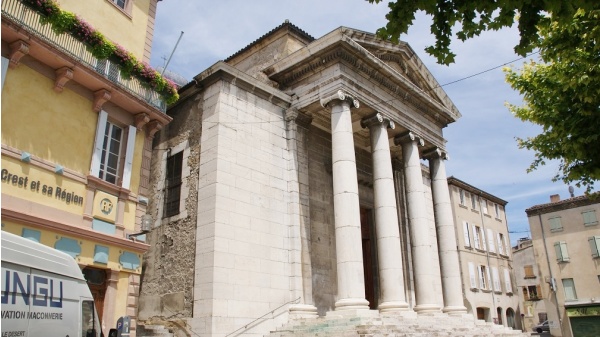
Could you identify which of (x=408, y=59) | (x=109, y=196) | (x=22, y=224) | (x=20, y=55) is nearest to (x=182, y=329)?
(x=109, y=196)

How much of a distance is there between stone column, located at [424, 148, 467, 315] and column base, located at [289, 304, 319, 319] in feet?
20.9

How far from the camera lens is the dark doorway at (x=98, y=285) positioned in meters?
9.35

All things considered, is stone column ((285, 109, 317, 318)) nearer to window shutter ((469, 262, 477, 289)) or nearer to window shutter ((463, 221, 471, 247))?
window shutter ((469, 262, 477, 289))

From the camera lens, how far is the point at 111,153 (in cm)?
1046

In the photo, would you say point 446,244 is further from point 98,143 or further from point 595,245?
point 595,245

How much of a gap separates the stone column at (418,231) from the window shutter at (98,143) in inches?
446

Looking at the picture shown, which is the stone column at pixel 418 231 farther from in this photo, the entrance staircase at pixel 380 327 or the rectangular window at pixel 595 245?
the rectangular window at pixel 595 245

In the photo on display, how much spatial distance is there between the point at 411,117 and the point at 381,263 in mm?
6410

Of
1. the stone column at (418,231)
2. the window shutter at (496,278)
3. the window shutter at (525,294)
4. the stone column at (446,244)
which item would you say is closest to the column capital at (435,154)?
the stone column at (446,244)

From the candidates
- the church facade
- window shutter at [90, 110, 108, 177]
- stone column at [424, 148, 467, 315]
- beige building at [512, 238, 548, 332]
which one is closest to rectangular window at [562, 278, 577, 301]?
beige building at [512, 238, 548, 332]

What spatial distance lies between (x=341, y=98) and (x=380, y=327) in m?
7.07

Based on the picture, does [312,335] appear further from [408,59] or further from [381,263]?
[408,59]

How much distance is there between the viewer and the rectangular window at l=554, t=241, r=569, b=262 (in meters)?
33.3

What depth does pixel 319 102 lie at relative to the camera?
1587cm
